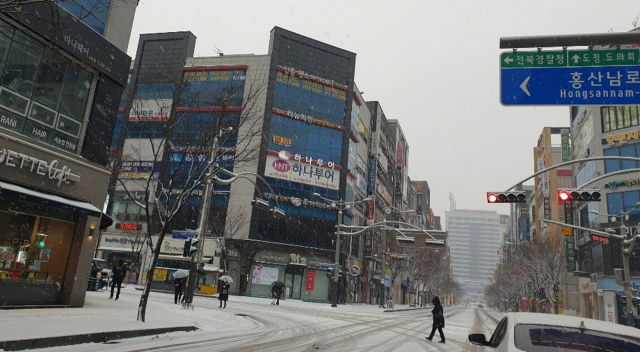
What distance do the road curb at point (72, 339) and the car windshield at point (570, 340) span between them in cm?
800

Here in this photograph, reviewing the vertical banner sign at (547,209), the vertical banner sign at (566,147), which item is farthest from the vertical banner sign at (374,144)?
the vertical banner sign at (547,209)

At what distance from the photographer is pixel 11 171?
12.3 meters

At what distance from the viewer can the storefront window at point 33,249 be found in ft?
43.0

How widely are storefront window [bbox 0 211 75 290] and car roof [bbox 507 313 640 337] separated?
13.8 m

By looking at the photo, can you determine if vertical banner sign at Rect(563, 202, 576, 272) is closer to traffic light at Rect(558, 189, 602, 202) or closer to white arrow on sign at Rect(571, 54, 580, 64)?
traffic light at Rect(558, 189, 602, 202)

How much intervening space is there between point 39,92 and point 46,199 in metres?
3.60

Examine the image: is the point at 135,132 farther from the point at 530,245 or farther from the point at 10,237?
the point at 530,245

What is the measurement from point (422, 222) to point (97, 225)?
11354 centimetres

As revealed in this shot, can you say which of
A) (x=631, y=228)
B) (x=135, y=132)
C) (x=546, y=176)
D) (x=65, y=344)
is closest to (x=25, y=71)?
(x=65, y=344)

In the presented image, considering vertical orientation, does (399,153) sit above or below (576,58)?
above

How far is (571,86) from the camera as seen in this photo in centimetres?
850

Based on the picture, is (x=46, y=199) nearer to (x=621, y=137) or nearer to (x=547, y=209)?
(x=621, y=137)

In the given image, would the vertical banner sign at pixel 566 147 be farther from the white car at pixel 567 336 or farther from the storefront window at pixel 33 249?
the white car at pixel 567 336

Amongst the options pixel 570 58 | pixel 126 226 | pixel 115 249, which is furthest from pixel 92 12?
pixel 115 249
